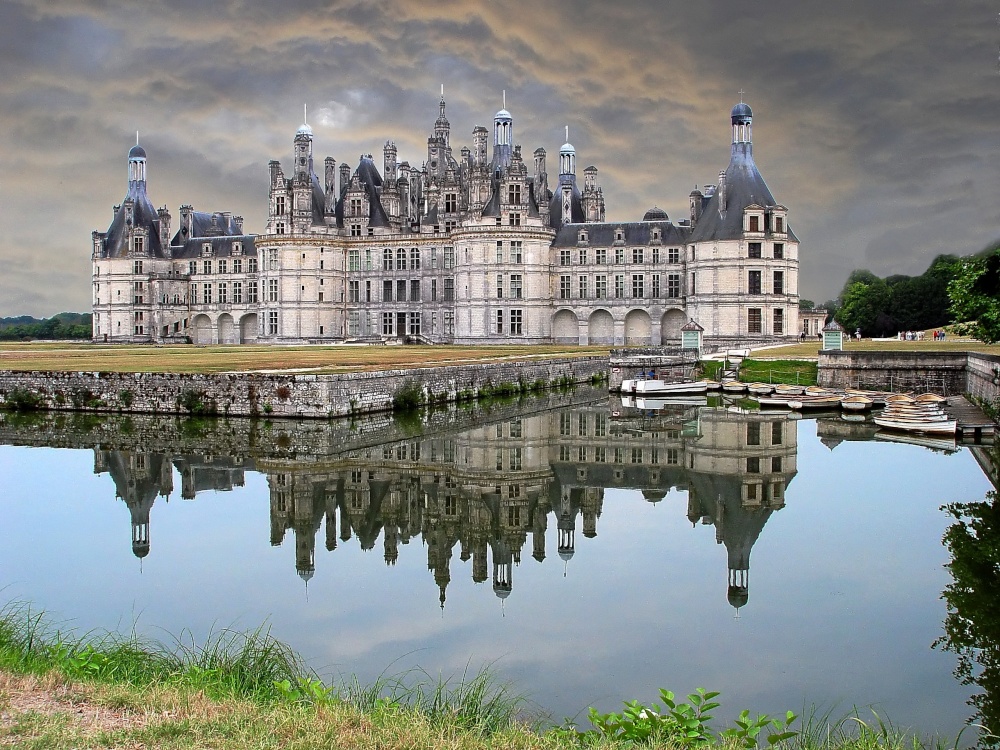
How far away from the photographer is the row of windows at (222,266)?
68.2 meters

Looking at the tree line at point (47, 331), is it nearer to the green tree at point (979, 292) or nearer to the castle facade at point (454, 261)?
the castle facade at point (454, 261)

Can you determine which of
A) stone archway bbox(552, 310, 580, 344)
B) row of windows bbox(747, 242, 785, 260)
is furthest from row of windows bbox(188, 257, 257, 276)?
row of windows bbox(747, 242, 785, 260)

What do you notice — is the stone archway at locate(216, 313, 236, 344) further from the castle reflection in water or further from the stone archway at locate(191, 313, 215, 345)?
the castle reflection in water

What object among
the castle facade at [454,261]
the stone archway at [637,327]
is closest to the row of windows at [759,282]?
the castle facade at [454,261]

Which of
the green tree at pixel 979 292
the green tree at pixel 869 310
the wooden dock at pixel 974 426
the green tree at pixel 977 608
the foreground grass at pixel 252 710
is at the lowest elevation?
the green tree at pixel 977 608

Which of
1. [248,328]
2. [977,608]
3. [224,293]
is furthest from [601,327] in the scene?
[977,608]

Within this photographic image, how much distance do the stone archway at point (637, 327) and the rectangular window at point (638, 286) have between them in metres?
1.14

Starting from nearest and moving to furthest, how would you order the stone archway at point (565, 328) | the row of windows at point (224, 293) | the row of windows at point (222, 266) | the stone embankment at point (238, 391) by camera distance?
the stone embankment at point (238, 391)
the stone archway at point (565, 328)
the row of windows at point (224, 293)
the row of windows at point (222, 266)

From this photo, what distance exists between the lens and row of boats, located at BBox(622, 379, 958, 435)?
2497cm

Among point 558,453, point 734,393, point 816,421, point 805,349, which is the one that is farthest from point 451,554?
point 805,349

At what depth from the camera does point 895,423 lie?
25734 mm

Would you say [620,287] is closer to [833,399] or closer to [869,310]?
[833,399]

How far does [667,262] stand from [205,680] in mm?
54047

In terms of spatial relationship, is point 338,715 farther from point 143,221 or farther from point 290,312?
point 143,221
